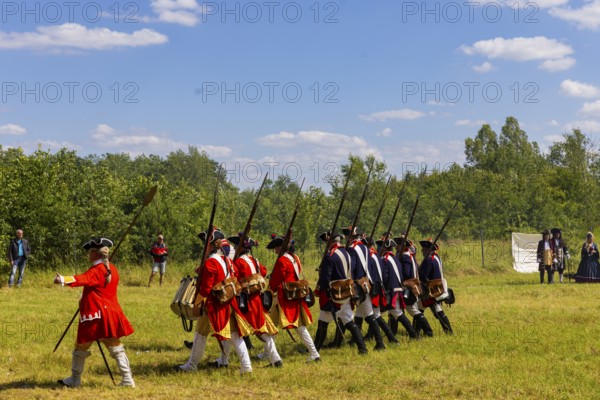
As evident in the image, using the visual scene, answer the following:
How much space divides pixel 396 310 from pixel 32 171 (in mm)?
15832

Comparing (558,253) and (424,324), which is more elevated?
(558,253)

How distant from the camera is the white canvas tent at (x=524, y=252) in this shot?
2941 centimetres

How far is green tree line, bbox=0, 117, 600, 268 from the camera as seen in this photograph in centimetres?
2411

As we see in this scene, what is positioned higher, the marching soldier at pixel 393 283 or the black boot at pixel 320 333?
the marching soldier at pixel 393 283

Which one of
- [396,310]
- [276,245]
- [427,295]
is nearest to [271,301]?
[276,245]

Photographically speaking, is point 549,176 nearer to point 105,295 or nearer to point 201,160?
point 105,295

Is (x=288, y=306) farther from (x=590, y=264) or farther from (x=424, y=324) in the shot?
(x=590, y=264)

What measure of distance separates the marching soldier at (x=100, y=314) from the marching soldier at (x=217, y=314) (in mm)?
1147

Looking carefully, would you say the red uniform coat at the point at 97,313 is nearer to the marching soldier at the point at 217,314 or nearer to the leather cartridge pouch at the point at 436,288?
the marching soldier at the point at 217,314

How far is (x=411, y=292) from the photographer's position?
12242 mm

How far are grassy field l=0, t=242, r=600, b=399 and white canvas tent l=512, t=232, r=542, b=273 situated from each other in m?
12.8

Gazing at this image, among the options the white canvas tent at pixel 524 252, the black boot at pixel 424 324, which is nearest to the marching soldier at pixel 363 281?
the black boot at pixel 424 324

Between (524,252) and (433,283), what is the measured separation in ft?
62.1

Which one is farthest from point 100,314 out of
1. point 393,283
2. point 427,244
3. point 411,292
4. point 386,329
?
point 427,244
